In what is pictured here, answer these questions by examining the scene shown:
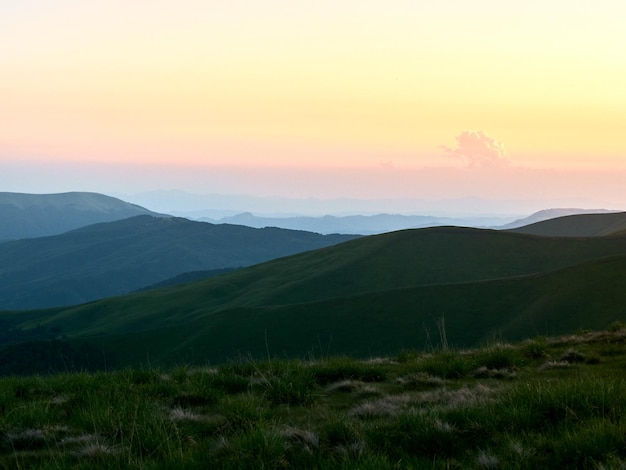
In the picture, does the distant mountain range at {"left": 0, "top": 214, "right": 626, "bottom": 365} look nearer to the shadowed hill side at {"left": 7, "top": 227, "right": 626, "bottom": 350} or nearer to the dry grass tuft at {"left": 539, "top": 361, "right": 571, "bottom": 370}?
the shadowed hill side at {"left": 7, "top": 227, "right": 626, "bottom": 350}

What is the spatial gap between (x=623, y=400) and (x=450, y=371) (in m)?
4.32

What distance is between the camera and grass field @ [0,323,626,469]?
5898 millimetres

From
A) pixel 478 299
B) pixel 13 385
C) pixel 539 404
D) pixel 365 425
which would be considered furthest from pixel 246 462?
pixel 478 299

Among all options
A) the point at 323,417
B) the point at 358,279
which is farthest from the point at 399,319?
the point at 323,417

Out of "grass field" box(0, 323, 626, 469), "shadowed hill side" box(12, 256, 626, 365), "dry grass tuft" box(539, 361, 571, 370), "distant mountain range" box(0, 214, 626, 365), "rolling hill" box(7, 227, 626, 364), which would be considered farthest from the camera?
"rolling hill" box(7, 227, 626, 364)

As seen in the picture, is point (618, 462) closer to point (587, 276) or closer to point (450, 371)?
point (450, 371)

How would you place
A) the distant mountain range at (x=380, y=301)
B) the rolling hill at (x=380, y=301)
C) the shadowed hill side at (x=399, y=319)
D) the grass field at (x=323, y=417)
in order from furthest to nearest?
the rolling hill at (x=380, y=301)
the distant mountain range at (x=380, y=301)
the shadowed hill side at (x=399, y=319)
the grass field at (x=323, y=417)

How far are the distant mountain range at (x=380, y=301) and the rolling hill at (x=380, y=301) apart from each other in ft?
1.12

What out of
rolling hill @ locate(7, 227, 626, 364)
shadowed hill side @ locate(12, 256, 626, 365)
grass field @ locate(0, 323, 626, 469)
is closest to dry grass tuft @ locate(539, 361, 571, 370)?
grass field @ locate(0, 323, 626, 469)

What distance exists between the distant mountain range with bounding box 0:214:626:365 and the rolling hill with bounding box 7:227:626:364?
340 mm

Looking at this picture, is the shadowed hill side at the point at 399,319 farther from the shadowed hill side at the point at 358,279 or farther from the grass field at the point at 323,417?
the grass field at the point at 323,417

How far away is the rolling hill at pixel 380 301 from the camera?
93.9 meters

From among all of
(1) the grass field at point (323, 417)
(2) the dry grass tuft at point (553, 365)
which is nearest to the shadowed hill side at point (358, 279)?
(2) the dry grass tuft at point (553, 365)

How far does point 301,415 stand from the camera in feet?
27.6
